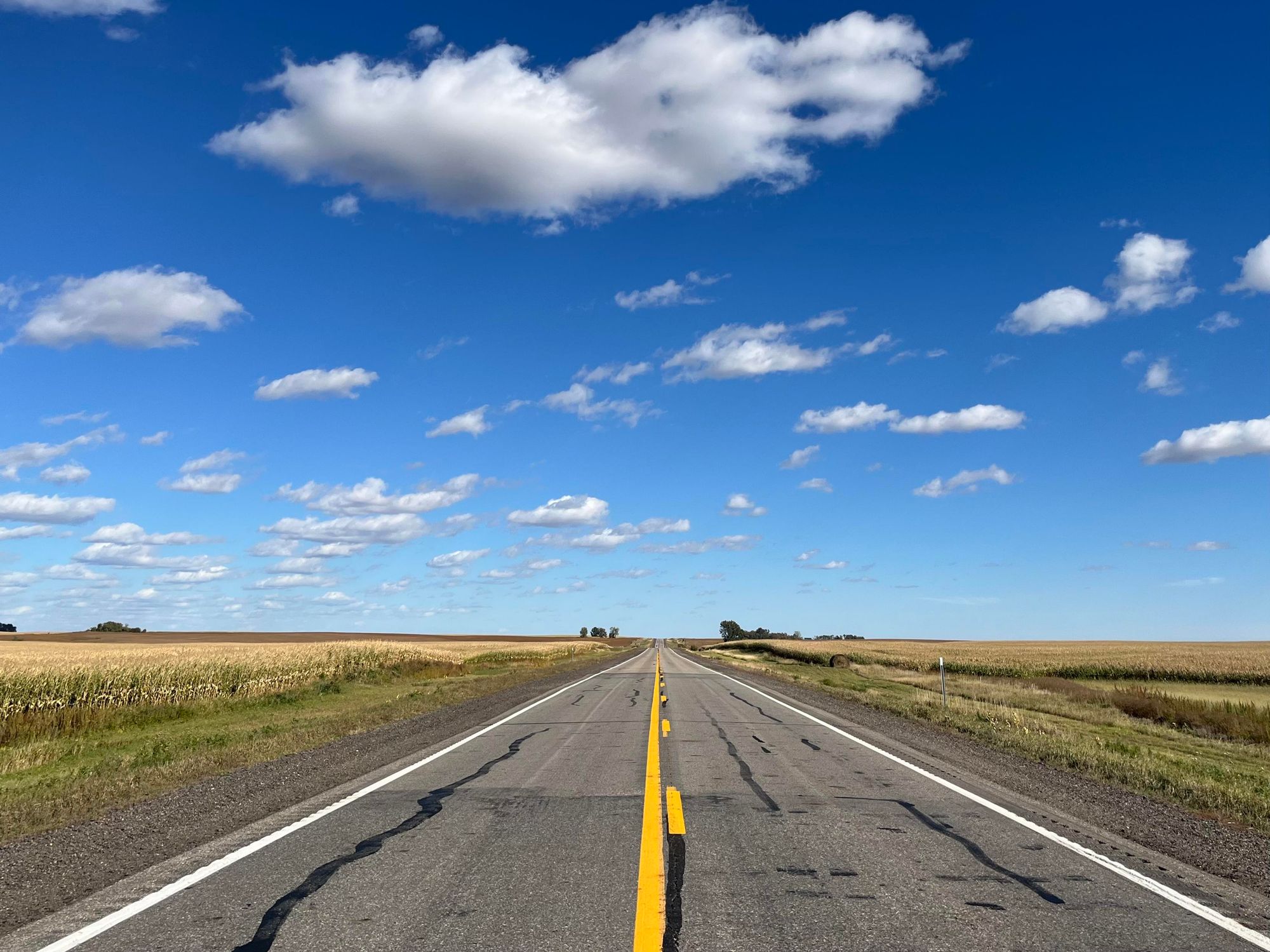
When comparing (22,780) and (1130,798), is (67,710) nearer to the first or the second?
(22,780)

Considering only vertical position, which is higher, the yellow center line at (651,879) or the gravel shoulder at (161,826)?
the yellow center line at (651,879)

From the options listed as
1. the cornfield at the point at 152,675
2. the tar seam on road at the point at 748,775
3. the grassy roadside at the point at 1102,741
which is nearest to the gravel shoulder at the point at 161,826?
the tar seam on road at the point at 748,775

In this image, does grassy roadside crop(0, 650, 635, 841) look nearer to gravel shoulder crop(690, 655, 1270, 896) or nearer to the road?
the road

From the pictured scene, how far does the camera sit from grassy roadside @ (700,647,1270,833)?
10797 millimetres

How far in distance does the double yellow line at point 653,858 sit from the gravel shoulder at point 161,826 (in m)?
3.90

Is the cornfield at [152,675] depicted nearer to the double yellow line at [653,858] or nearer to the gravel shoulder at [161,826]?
the gravel shoulder at [161,826]

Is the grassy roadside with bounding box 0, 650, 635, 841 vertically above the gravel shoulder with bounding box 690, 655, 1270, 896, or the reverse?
the gravel shoulder with bounding box 690, 655, 1270, 896

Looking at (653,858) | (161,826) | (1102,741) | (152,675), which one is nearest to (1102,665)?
(1102,741)

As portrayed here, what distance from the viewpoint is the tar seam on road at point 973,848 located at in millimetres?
6012

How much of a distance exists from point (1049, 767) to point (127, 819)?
40.8 feet

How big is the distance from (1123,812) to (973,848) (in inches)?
132

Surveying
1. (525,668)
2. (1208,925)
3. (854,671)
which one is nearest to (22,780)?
(1208,925)

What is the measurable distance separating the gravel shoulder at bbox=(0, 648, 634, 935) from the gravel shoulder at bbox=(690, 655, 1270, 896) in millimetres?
8617

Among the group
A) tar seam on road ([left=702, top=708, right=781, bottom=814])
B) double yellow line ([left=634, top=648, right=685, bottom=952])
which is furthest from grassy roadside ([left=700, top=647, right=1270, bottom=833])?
double yellow line ([left=634, top=648, right=685, bottom=952])
